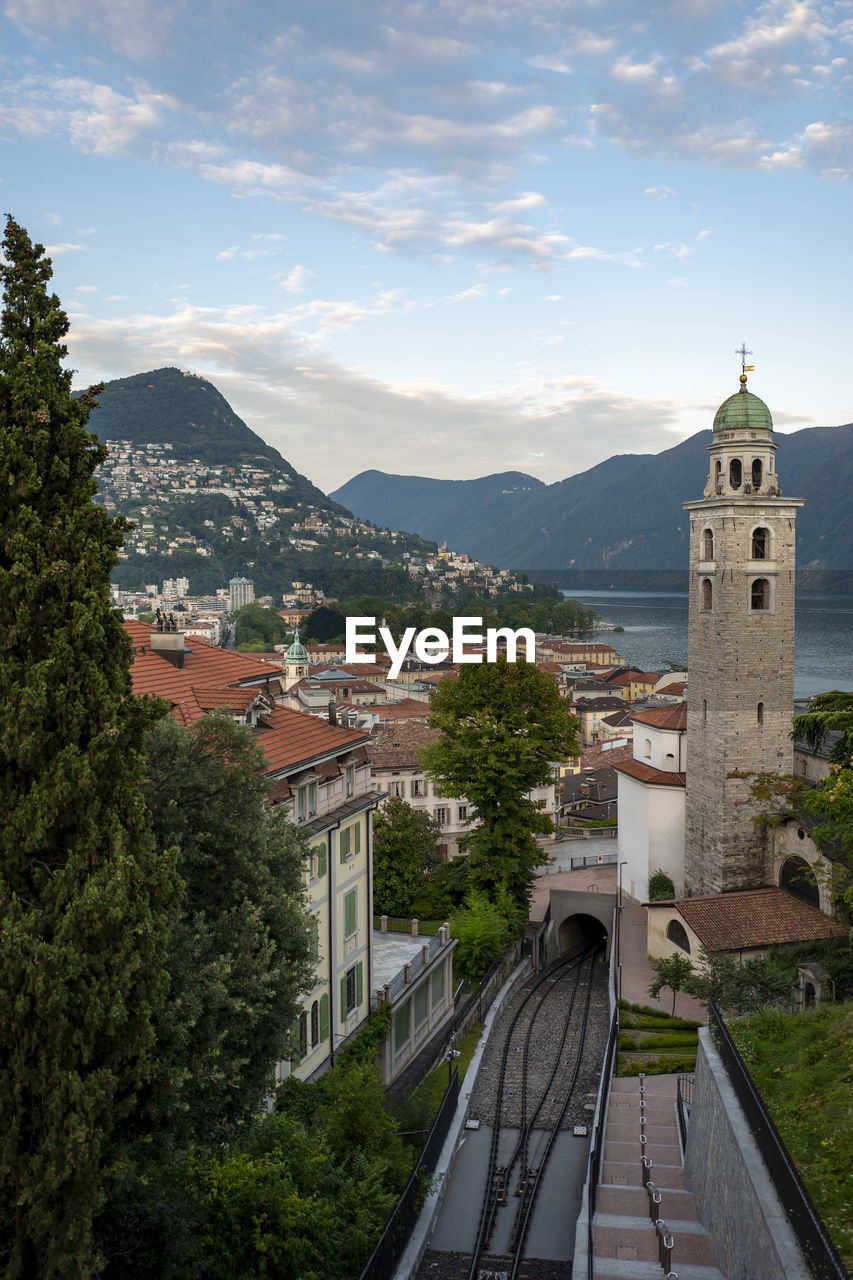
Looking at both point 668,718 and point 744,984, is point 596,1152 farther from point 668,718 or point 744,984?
point 668,718

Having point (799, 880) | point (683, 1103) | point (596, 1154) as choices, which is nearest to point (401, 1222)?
point (596, 1154)

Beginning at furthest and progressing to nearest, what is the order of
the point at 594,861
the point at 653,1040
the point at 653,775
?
the point at 594,861 → the point at 653,775 → the point at 653,1040

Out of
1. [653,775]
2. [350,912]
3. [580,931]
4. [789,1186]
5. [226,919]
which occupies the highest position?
[226,919]

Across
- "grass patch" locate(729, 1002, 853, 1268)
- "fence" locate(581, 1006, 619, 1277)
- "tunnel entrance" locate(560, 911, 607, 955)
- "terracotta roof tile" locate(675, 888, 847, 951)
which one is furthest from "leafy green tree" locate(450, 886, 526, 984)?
"grass patch" locate(729, 1002, 853, 1268)

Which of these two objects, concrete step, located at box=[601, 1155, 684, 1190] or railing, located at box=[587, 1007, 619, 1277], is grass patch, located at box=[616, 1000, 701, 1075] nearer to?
railing, located at box=[587, 1007, 619, 1277]

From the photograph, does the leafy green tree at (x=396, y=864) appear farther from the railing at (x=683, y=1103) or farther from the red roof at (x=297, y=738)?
the railing at (x=683, y=1103)

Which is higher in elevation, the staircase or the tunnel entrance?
the staircase

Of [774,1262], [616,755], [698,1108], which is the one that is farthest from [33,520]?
[616,755]
